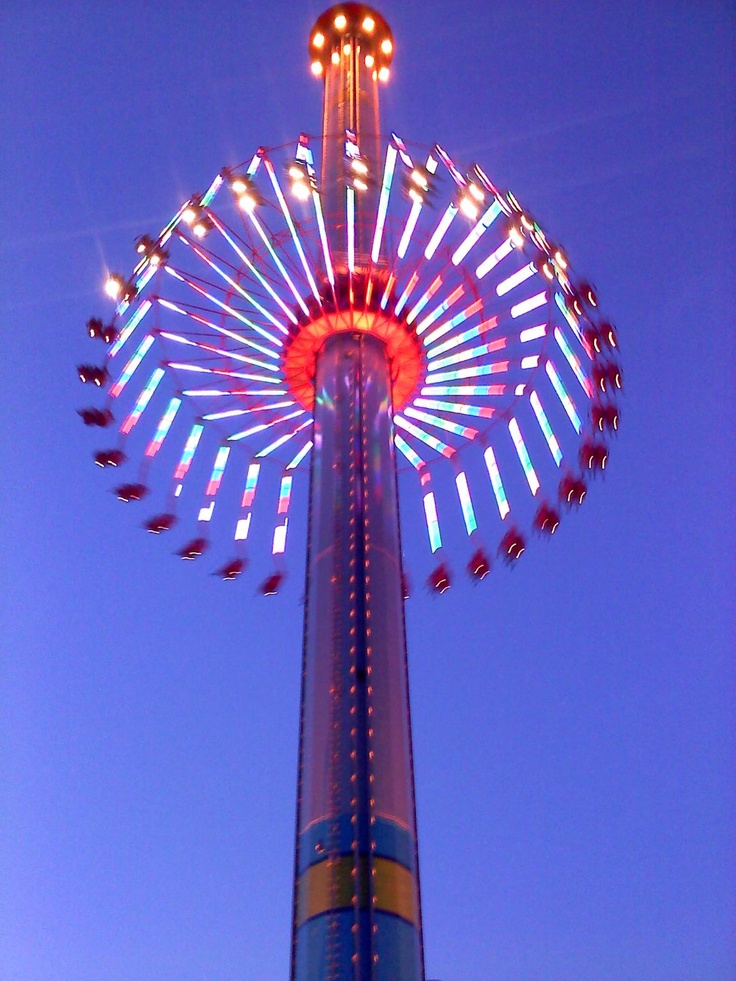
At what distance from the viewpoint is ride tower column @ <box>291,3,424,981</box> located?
73.5 feet

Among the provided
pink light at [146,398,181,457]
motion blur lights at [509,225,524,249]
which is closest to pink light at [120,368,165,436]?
pink light at [146,398,181,457]

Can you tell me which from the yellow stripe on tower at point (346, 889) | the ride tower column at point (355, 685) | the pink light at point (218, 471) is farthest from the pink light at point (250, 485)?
the yellow stripe on tower at point (346, 889)

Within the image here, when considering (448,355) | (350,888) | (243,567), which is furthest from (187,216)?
(350,888)

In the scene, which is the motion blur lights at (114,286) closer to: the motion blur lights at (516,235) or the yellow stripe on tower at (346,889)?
the motion blur lights at (516,235)

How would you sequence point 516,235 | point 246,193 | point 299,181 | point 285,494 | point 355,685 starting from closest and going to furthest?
point 355,685 → point 299,181 → point 246,193 → point 516,235 → point 285,494

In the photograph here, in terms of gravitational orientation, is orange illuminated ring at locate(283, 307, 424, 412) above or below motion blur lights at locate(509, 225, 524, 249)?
below

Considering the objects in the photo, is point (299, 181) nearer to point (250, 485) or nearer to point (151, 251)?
point (151, 251)

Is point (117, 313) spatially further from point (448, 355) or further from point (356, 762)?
point (356, 762)

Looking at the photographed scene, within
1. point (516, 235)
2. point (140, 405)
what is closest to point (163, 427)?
point (140, 405)

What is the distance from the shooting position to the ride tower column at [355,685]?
73.5 ft

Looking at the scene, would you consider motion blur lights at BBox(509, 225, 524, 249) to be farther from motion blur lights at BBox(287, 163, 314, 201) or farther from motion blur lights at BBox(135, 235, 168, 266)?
motion blur lights at BBox(135, 235, 168, 266)

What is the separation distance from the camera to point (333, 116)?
43844 millimetres

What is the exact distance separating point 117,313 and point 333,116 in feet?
45.0

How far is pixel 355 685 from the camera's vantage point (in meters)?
25.6
